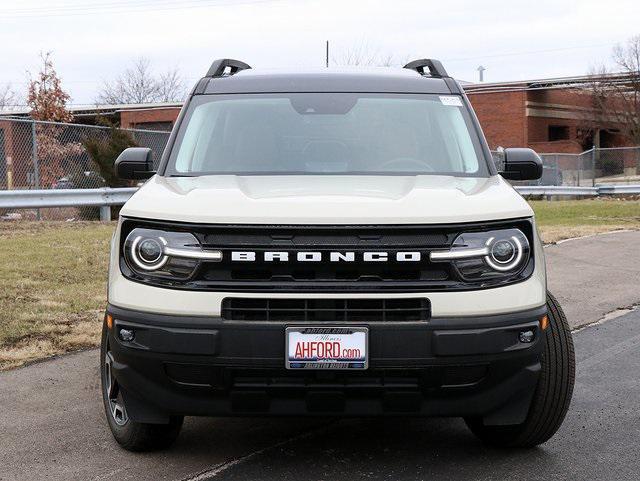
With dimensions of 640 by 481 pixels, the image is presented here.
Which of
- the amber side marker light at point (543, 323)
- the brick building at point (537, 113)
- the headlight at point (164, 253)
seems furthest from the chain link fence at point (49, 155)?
the brick building at point (537, 113)

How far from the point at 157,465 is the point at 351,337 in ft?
3.92

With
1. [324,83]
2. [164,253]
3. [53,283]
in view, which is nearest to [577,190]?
[53,283]

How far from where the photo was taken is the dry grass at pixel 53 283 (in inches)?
274

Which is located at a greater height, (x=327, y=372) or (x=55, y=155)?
(x=55, y=155)

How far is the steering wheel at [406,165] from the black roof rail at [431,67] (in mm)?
859

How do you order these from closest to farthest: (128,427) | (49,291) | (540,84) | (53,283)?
(128,427), (49,291), (53,283), (540,84)

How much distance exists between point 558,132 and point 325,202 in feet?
193

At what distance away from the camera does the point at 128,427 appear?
173 inches

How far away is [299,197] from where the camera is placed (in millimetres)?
4016

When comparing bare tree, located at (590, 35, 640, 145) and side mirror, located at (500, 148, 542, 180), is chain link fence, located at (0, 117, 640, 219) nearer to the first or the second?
side mirror, located at (500, 148, 542, 180)

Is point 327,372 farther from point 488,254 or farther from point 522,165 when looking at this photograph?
point 522,165

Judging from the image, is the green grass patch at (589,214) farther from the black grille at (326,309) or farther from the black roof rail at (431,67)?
the black grille at (326,309)

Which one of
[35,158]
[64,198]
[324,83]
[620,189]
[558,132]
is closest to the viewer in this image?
[324,83]

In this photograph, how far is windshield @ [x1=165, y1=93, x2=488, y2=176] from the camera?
16.4ft
